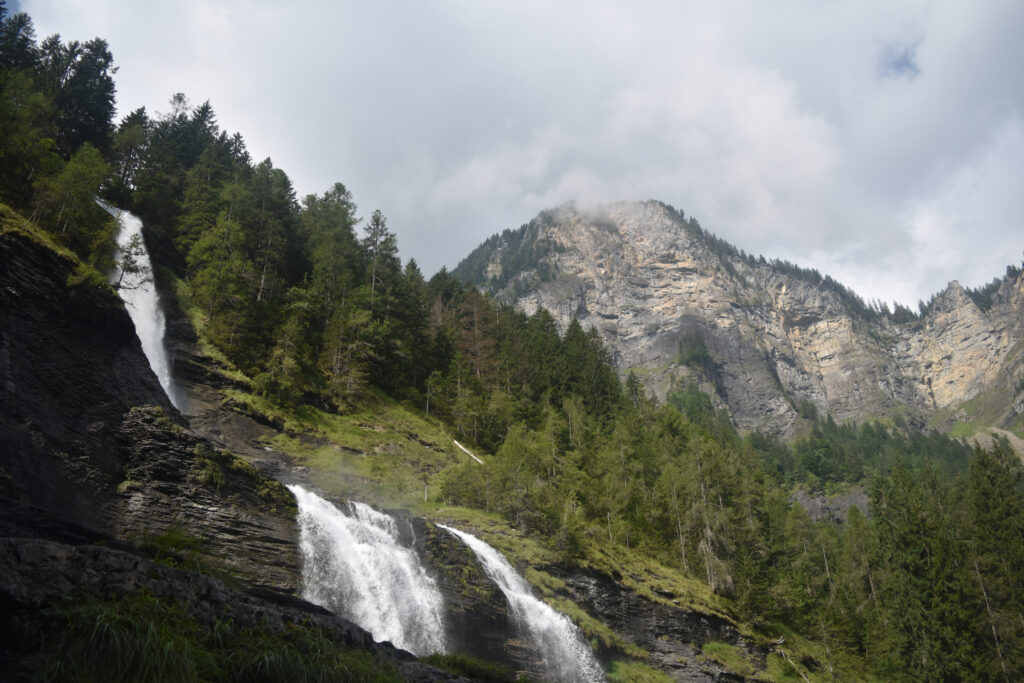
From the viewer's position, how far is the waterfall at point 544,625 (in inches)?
1119

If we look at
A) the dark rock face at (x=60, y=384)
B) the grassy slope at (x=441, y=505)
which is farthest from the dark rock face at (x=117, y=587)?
the grassy slope at (x=441, y=505)

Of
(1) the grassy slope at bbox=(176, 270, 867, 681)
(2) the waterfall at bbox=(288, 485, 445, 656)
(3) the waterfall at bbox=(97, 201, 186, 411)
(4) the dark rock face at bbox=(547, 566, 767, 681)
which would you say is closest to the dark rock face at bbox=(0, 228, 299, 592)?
(2) the waterfall at bbox=(288, 485, 445, 656)

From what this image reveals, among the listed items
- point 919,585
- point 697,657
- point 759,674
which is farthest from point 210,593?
point 919,585

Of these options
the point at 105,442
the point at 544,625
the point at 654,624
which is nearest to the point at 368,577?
the point at 544,625

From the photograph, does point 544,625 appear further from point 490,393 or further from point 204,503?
point 490,393

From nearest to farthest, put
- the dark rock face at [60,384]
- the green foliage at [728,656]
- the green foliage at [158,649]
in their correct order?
the green foliage at [158,649], the dark rock face at [60,384], the green foliage at [728,656]

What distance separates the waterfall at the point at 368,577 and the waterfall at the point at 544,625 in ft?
14.8

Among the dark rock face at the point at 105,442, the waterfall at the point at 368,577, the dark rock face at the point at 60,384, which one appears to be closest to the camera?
the dark rock face at the point at 60,384

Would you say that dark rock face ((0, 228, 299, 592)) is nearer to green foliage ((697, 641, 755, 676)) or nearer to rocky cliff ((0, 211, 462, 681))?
rocky cliff ((0, 211, 462, 681))

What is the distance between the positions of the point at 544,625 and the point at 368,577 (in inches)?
407

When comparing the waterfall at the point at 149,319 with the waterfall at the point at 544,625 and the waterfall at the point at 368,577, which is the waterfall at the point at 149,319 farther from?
the waterfall at the point at 544,625

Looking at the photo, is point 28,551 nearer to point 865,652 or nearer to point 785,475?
point 865,652

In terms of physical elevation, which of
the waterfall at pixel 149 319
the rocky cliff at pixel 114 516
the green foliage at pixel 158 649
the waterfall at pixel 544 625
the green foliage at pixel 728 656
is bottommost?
the green foliage at pixel 728 656

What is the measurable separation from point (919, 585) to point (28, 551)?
52.9 meters
